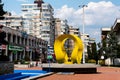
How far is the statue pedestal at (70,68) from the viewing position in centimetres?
3653

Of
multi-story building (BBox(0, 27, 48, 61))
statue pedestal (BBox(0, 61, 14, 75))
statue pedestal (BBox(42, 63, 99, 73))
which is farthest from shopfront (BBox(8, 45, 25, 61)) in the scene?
statue pedestal (BBox(0, 61, 14, 75))

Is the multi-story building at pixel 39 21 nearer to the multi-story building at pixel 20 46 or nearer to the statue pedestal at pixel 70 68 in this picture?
the multi-story building at pixel 20 46

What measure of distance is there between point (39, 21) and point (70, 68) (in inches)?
4897

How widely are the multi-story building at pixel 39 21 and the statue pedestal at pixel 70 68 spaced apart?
372 ft

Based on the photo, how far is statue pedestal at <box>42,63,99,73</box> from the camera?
36.5 meters

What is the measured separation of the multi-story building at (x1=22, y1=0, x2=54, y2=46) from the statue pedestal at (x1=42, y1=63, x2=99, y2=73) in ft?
372

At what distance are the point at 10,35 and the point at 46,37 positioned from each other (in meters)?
71.8

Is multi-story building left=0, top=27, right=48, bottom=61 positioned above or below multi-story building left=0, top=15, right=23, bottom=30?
below

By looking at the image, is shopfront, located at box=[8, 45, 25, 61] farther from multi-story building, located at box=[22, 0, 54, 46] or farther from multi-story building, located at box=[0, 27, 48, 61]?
multi-story building, located at box=[22, 0, 54, 46]

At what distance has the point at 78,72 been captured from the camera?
37531mm

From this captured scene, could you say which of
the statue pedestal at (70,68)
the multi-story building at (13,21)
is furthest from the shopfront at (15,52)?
the multi-story building at (13,21)

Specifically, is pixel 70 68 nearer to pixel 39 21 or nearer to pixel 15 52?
pixel 15 52

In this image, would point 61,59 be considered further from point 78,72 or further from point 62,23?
point 62,23

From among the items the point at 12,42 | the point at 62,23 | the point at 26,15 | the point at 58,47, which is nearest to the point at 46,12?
the point at 26,15
